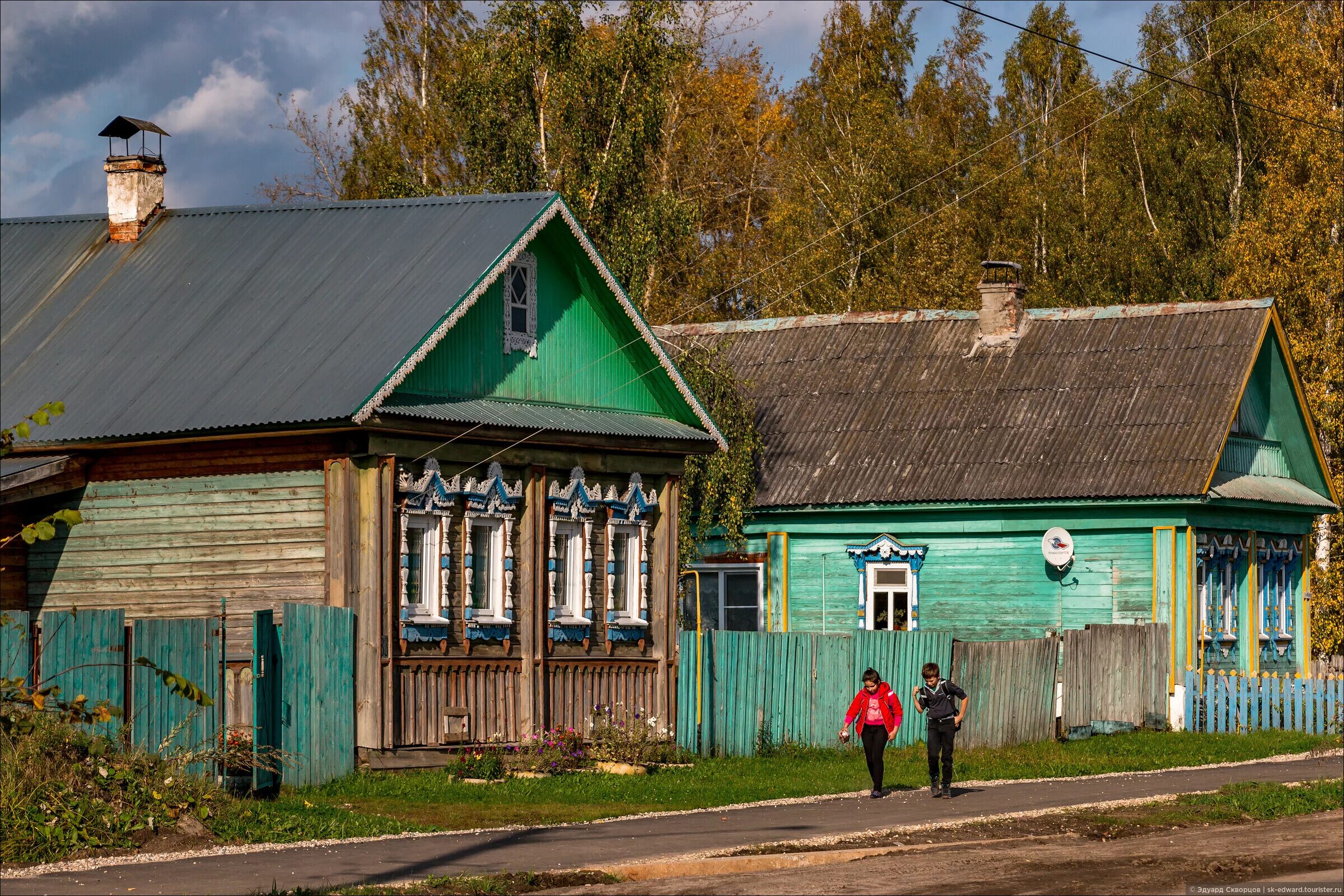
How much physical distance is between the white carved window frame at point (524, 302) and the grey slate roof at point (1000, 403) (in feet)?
30.2

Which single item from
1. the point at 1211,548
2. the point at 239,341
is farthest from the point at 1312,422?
the point at 239,341

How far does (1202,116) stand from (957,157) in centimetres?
756

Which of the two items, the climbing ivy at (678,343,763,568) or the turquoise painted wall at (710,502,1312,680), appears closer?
the turquoise painted wall at (710,502,1312,680)

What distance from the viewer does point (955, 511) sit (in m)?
29.6

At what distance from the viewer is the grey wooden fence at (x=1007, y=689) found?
23.3m

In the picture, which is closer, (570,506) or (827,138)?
(570,506)

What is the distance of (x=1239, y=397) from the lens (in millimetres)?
28734

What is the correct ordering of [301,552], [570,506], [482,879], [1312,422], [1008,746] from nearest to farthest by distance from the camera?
[482,879]
[301,552]
[570,506]
[1008,746]
[1312,422]

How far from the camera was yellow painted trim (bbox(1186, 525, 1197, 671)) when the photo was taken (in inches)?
1093

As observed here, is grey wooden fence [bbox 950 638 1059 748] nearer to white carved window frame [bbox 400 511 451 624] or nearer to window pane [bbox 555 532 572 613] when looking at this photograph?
window pane [bbox 555 532 572 613]

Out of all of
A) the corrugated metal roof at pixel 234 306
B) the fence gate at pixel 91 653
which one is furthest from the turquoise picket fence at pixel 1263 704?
the fence gate at pixel 91 653

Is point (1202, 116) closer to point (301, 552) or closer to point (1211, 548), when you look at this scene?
point (1211, 548)

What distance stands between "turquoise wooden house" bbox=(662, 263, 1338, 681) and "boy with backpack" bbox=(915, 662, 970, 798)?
32.0ft

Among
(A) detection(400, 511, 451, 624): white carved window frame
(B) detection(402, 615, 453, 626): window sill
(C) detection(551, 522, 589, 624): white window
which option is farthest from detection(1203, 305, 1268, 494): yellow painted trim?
(B) detection(402, 615, 453, 626): window sill
